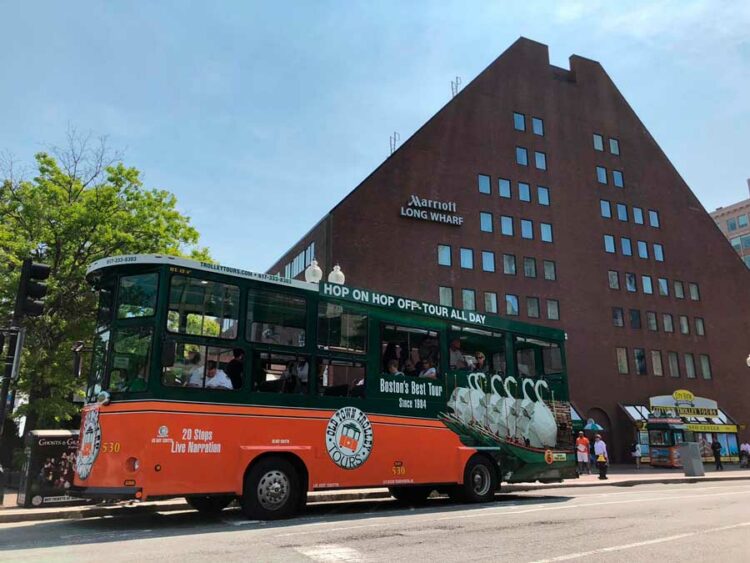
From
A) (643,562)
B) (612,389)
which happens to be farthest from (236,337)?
(612,389)

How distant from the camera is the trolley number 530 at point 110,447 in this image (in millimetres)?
8875

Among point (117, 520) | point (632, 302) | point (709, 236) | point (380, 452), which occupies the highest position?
point (709, 236)

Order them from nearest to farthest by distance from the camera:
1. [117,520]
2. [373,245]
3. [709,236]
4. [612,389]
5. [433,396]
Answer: [117,520] → [433,396] → [373,245] → [612,389] → [709,236]

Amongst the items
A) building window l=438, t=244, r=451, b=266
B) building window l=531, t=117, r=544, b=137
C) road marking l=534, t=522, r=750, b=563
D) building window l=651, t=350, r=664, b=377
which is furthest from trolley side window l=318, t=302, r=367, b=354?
building window l=651, t=350, r=664, b=377

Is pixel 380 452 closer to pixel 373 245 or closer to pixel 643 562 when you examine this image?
pixel 643 562

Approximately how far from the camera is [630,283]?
44.3m

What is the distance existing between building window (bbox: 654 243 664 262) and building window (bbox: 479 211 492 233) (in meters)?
15.8

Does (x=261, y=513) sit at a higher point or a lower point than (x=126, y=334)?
lower

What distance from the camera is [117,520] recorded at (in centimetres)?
1054

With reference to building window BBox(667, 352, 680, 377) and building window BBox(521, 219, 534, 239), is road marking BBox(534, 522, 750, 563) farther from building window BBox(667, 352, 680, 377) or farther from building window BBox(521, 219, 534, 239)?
building window BBox(667, 352, 680, 377)

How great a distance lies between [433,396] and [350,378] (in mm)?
2085

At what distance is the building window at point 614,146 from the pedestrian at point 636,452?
22057 mm

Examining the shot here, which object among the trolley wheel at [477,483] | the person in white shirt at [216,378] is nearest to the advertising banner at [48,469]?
the person in white shirt at [216,378]

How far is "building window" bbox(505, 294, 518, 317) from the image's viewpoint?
37.8 meters
